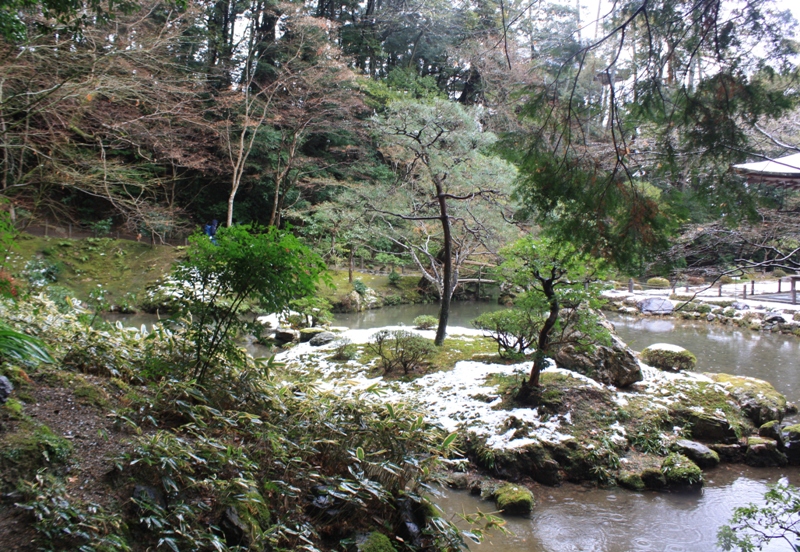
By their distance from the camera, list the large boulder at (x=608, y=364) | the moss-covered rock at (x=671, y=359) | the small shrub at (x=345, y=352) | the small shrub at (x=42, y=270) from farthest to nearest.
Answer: the small shrub at (x=42, y=270) → the small shrub at (x=345, y=352) → the moss-covered rock at (x=671, y=359) → the large boulder at (x=608, y=364)

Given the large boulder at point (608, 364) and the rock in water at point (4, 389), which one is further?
the large boulder at point (608, 364)

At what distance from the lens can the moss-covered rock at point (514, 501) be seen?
401 cm

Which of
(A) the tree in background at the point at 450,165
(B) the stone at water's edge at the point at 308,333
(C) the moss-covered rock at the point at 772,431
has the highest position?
(A) the tree in background at the point at 450,165

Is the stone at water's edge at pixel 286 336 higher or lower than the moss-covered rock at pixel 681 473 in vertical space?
higher

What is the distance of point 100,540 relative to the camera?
5.28ft

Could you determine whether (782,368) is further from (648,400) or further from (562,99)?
(562,99)

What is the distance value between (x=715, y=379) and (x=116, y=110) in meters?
13.1

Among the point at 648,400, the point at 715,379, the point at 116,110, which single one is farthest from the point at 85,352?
the point at 116,110

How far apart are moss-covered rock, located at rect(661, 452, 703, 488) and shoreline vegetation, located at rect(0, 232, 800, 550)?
0.01 metres

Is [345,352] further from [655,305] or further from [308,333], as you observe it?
[655,305]

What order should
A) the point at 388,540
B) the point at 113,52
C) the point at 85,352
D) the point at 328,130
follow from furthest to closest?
the point at 328,130 → the point at 113,52 → the point at 85,352 → the point at 388,540

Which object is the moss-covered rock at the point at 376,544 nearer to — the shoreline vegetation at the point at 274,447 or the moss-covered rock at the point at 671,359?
the shoreline vegetation at the point at 274,447

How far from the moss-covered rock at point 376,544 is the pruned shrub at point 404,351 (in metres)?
4.36

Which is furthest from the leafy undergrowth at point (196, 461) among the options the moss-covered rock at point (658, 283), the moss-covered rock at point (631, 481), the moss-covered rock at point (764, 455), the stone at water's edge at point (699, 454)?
the moss-covered rock at point (658, 283)
